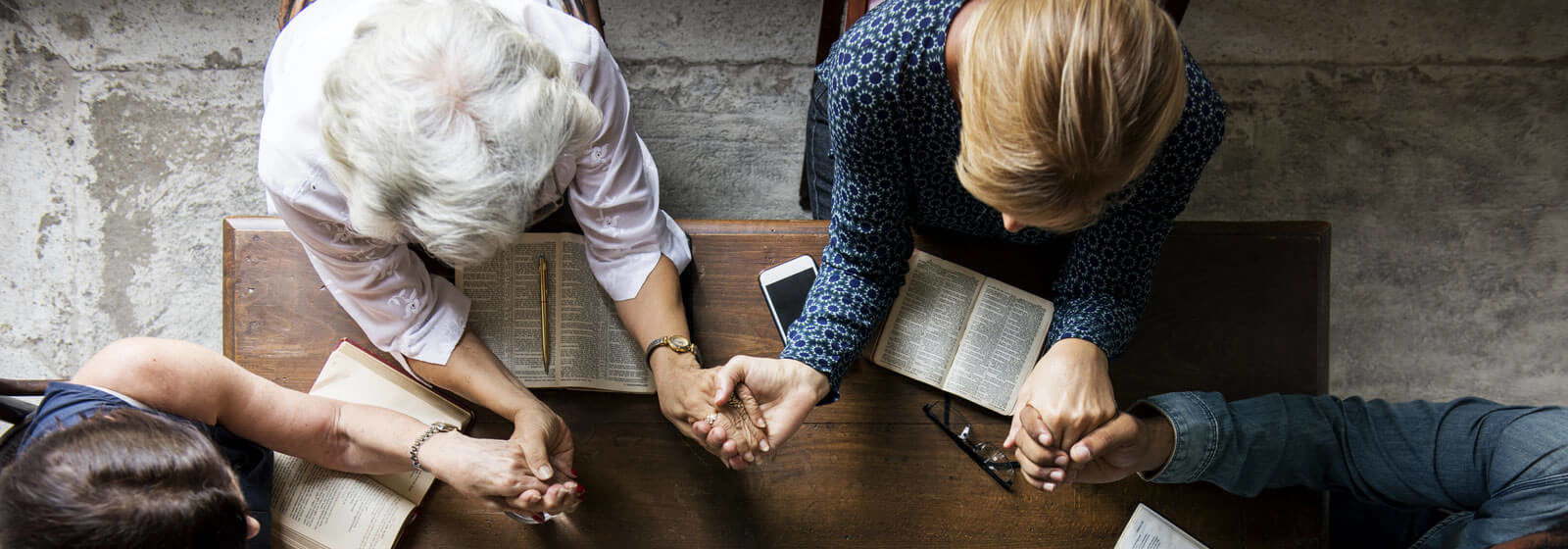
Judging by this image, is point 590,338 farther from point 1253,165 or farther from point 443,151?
point 1253,165

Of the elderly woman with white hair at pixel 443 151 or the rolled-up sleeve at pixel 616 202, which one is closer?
the elderly woman with white hair at pixel 443 151

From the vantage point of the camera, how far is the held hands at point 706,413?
152 centimetres

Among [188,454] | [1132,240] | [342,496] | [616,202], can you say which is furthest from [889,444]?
[188,454]

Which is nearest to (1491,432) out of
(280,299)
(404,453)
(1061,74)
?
(1061,74)

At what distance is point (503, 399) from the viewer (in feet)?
5.20

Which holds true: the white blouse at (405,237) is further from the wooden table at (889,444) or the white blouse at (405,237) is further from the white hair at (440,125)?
the wooden table at (889,444)

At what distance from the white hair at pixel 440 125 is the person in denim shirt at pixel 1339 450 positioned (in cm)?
104

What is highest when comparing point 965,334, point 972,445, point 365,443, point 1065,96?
point 1065,96

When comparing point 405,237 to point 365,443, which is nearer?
point 405,237

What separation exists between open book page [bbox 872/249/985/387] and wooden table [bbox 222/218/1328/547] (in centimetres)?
4

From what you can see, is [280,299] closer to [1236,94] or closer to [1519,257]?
[1236,94]

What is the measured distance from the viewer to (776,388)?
1.56m

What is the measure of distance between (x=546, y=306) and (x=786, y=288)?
529 mm

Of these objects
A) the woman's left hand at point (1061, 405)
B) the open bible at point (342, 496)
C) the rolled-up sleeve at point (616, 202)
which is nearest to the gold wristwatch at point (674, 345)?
the rolled-up sleeve at point (616, 202)
